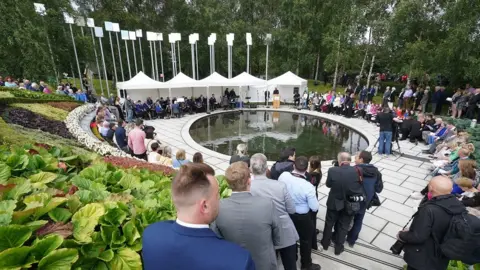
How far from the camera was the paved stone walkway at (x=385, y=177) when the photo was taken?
15.3ft

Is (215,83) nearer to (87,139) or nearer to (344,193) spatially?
(87,139)

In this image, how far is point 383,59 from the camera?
1973 centimetres

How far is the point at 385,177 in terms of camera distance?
6.97 meters

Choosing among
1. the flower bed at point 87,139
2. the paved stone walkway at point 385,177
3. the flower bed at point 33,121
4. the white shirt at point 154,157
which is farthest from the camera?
the flower bed at point 33,121

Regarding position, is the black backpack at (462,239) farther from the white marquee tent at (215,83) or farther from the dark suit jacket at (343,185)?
the white marquee tent at (215,83)

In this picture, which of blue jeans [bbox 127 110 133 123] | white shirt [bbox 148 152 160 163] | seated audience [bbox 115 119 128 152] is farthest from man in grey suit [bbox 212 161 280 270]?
blue jeans [bbox 127 110 133 123]

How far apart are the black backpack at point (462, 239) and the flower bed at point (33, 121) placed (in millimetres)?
8143

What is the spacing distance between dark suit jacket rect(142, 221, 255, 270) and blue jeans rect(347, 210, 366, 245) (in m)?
3.28

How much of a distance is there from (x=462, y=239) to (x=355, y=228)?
5.51 ft

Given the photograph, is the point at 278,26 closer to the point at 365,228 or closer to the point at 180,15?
the point at 180,15

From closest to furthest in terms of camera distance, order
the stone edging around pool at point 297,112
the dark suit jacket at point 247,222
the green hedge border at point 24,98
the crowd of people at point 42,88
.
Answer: the dark suit jacket at point 247,222
the green hedge border at point 24,98
the stone edging around pool at point 297,112
the crowd of people at point 42,88

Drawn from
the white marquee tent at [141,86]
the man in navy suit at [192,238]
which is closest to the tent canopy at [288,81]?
the white marquee tent at [141,86]

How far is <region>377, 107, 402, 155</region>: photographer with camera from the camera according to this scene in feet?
25.9

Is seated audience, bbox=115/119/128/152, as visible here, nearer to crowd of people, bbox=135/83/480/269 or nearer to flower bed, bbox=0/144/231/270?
crowd of people, bbox=135/83/480/269
